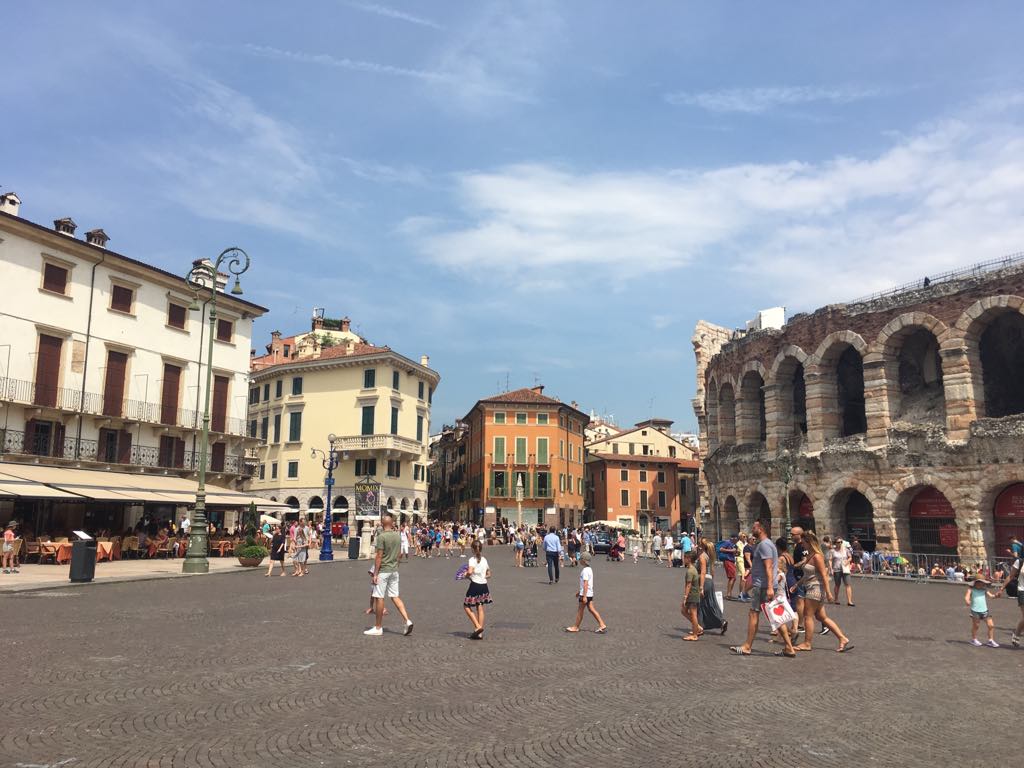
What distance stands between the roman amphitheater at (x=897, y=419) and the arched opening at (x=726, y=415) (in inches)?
72.6

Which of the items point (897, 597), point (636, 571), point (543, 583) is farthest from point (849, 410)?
point (543, 583)

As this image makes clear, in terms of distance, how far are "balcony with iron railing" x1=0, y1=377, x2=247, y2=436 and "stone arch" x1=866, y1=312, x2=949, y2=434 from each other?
29.0 metres

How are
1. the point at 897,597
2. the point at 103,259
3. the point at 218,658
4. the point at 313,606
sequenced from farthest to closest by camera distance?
the point at 103,259, the point at 897,597, the point at 313,606, the point at 218,658

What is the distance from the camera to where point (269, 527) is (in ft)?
132

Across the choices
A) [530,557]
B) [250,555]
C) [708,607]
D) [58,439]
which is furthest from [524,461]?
[708,607]

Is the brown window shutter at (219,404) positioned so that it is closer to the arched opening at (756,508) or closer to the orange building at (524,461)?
the arched opening at (756,508)

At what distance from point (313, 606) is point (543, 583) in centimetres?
891

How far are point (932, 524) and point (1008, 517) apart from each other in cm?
283

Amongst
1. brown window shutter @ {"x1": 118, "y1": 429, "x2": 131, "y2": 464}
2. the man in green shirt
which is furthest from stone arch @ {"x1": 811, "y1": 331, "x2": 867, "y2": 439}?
brown window shutter @ {"x1": 118, "y1": 429, "x2": 131, "y2": 464}

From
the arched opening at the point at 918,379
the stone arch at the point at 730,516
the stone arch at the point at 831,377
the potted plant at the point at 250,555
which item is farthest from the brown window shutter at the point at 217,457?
the arched opening at the point at 918,379

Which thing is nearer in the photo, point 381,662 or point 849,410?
point 381,662

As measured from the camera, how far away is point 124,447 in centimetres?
3156

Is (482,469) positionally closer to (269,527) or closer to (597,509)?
(597,509)

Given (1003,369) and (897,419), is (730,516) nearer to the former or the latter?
(897,419)
